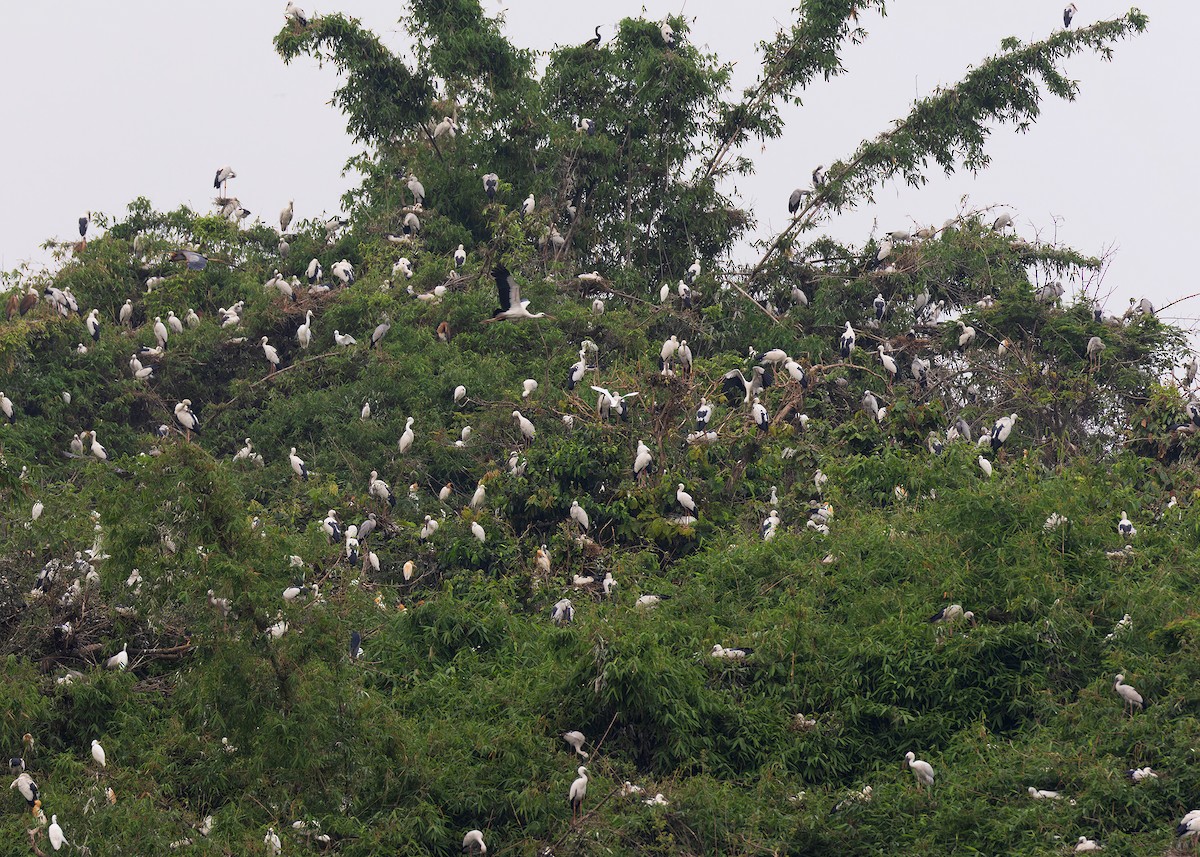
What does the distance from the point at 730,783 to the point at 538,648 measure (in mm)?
1710

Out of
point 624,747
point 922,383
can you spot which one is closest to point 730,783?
point 624,747

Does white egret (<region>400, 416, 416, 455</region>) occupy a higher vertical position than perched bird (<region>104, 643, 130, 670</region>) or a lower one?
higher

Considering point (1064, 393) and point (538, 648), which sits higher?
point (1064, 393)

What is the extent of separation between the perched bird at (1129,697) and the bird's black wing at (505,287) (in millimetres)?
6358

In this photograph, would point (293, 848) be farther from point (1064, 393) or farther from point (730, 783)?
point (1064, 393)

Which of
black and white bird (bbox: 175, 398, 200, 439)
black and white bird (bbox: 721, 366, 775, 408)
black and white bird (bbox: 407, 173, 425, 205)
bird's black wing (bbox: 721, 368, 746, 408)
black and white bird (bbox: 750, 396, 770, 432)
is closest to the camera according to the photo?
black and white bird (bbox: 750, 396, 770, 432)

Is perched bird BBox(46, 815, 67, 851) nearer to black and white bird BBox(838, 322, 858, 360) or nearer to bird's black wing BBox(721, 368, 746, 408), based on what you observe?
bird's black wing BBox(721, 368, 746, 408)

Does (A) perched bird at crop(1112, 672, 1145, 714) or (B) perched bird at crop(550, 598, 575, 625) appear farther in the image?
(B) perched bird at crop(550, 598, 575, 625)

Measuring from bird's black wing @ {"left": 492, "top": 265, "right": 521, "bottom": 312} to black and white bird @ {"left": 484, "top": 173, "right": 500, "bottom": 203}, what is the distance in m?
3.31

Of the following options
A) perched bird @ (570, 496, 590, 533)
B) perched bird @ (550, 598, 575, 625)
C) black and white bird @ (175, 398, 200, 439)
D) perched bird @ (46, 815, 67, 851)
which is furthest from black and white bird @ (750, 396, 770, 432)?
perched bird @ (46, 815, 67, 851)

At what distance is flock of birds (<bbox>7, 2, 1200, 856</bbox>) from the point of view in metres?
9.30

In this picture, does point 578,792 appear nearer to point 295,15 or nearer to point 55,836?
point 55,836

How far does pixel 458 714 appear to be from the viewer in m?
10.2

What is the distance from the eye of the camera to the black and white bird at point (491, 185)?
19406 mm
